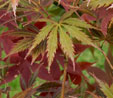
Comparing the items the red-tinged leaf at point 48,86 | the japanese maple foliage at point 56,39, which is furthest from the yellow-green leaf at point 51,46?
the red-tinged leaf at point 48,86

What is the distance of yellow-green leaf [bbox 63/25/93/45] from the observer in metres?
0.52

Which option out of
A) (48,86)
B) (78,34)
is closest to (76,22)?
(78,34)

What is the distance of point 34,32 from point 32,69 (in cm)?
17

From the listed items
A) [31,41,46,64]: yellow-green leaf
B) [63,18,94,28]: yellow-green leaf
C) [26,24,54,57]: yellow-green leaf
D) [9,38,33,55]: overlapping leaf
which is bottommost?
[31,41,46,64]: yellow-green leaf

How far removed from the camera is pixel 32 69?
0.76m

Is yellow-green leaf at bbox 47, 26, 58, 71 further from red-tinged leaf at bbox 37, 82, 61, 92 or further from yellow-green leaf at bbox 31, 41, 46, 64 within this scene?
red-tinged leaf at bbox 37, 82, 61, 92

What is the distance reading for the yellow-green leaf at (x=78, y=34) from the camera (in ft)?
1.71

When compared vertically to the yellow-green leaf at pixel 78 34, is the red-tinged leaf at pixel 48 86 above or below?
below

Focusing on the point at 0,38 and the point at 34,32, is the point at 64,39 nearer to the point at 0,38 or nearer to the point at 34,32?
the point at 34,32

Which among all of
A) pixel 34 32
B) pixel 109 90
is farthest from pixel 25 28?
pixel 109 90

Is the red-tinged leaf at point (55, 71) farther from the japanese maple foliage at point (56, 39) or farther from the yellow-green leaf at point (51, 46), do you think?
the yellow-green leaf at point (51, 46)

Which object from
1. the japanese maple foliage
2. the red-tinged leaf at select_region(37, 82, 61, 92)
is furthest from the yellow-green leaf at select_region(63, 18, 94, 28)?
the red-tinged leaf at select_region(37, 82, 61, 92)

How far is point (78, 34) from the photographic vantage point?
529 millimetres

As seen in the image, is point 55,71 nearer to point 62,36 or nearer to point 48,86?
point 48,86
